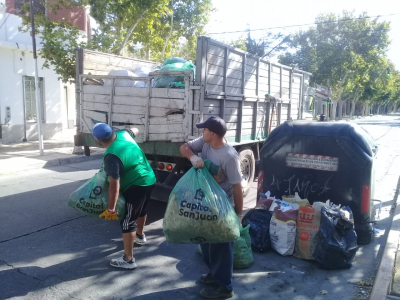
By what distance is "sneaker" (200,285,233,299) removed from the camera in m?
3.11

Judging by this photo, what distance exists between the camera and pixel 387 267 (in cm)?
372

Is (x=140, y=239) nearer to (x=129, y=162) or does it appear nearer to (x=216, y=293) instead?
(x=129, y=162)

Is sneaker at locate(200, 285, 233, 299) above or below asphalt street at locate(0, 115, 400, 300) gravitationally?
above

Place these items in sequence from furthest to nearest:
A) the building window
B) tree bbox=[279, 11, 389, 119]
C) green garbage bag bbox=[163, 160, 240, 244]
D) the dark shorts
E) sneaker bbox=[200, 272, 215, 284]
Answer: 1. tree bbox=[279, 11, 389, 119]
2. the building window
3. the dark shorts
4. sneaker bbox=[200, 272, 215, 284]
5. green garbage bag bbox=[163, 160, 240, 244]

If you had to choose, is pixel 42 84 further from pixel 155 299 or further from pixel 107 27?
pixel 155 299

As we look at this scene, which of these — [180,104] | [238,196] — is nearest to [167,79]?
[180,104]

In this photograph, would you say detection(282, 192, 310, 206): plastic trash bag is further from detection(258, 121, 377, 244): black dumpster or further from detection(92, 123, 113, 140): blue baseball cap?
detection(92, 123, 113, 140): blue baseball cap

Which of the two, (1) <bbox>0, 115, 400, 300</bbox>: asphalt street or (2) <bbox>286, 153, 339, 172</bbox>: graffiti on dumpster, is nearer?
(1) <bbox>0, 115, 400, 300</bbox>: asphalt street

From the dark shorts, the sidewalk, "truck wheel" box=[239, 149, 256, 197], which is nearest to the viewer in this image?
the dark shorts

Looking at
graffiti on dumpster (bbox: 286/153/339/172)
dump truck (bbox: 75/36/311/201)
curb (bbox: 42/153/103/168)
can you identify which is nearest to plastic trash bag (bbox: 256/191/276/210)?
graffiti on dumpster (bbox: 286/153/339/172)

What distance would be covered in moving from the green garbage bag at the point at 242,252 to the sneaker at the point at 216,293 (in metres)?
0.56

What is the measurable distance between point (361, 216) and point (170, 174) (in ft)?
8.41

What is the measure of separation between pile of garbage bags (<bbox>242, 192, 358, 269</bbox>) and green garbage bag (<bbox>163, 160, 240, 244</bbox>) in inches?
41.4

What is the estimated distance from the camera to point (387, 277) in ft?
11.5
